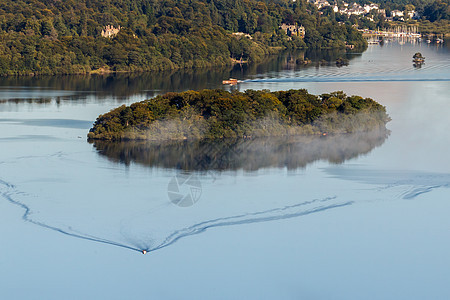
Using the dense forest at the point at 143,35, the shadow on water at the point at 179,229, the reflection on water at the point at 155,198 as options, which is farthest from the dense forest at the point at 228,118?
the dense forest at the point at 143,35

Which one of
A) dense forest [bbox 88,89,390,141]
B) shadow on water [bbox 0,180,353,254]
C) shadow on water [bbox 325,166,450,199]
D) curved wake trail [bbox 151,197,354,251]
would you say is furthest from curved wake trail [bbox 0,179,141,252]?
shadow on water [bbox 325,166,450,199]

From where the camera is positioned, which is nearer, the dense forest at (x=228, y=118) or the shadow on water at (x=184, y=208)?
the shadow on water at (x=184, y=208)

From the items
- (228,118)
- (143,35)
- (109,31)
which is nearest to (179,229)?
(228,118)

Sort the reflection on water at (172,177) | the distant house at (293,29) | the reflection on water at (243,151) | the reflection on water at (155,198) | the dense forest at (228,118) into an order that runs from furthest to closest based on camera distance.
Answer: the distant house at (293,29) → the dense forest at (228,118) → the reflection on water at (243,151) → the reflection on water at (172,177) → the reflection on water at (155,198)

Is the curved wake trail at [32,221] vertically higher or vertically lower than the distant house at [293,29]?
lower

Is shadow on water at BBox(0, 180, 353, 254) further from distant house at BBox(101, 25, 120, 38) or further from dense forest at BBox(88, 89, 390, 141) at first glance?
distant house at BBox(101, 25, 120, 38)

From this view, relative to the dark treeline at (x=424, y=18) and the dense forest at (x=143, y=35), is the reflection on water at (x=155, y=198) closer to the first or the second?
the dense forest at (x=143, y=35)

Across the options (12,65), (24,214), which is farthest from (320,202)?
(12,65)

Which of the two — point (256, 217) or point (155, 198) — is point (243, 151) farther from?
point (256, 217)
